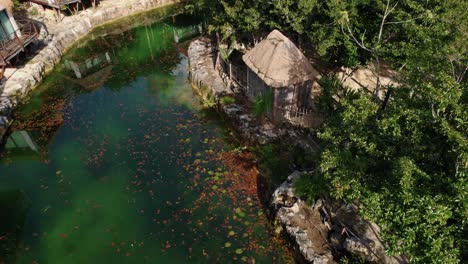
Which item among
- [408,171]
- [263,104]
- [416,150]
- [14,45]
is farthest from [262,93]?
[14,45]

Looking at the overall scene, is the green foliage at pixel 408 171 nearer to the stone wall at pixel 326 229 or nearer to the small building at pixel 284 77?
the stone wall at pixel 326 229

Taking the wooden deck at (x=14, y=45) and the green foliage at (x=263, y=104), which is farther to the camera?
the wooden deck at (x=14, y=45)

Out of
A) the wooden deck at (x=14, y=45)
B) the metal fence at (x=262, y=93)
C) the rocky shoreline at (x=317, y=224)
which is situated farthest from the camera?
the wooden deck at (x=14, y=45)

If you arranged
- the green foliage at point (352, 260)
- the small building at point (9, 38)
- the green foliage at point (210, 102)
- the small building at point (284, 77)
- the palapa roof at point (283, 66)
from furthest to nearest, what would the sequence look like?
1. the small building at point (9, 38)
2. the green foliage at point (210, 102)
3. the small building at point (284, 77)
4. the palapa roof at point (283, 66)
5. the green foliage at point (352, 260)

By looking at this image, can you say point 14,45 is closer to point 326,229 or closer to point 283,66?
point 283,66

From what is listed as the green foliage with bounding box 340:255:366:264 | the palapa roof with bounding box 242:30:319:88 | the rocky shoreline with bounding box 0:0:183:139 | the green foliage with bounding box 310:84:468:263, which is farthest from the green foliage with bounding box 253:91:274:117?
the rocky shoreline with bounding box 0:0:183:139

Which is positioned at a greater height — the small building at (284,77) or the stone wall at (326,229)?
the small building at (284,77)

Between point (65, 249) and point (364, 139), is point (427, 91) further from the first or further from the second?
point (65, 249)

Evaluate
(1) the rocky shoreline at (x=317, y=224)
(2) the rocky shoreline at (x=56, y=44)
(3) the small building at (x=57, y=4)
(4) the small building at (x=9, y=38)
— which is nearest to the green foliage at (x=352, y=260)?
(1) the rocky shoreline at (x=317, y=224)
